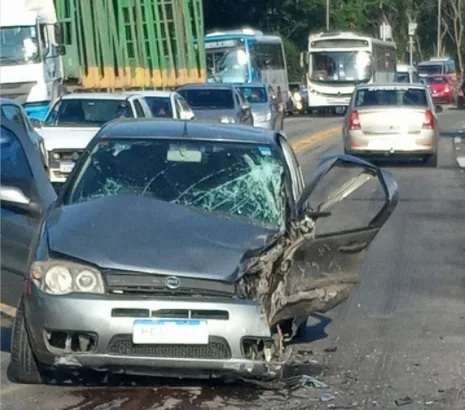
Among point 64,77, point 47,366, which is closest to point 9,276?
point 47,366

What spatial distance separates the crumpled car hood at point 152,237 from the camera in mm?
7820

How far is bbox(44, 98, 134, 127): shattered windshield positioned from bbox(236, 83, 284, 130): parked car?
1244cm

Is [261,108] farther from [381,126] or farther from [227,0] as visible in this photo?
[227,0]

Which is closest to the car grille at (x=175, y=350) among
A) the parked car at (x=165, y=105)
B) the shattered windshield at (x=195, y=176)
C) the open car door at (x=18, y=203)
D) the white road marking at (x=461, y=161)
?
the shattered windshield at (x=195, y=176)

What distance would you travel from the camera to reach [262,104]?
119 ft

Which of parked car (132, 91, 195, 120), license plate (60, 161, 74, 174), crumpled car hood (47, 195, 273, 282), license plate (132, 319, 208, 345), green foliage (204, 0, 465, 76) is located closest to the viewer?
license plate (132, 319, 208, 345)

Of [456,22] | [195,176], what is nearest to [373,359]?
[195,176]

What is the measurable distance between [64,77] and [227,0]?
4117 centimetres

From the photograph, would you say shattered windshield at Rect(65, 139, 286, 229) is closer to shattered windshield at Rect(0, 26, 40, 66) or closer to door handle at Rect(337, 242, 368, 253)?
door handle at Rect(337, 242, 368, 253)

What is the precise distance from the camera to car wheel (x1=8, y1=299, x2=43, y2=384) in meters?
8.14

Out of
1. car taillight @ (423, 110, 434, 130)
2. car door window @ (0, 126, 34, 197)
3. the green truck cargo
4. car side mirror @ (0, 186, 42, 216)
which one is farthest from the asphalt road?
the green truck cargo

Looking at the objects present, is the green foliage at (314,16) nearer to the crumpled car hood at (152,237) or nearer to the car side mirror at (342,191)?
the car side mirror at (342,191)

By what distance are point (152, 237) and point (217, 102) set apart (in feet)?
77.6

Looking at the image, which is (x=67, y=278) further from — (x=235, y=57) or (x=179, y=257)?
(x=235, y=57)
